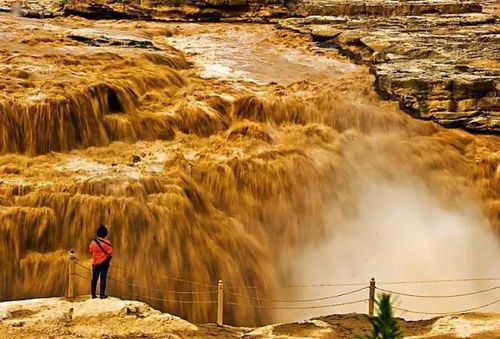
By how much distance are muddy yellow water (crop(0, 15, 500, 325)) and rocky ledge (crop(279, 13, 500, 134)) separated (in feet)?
1.66

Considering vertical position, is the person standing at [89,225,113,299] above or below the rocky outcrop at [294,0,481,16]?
below

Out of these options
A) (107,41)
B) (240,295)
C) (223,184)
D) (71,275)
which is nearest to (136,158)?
(223,184)

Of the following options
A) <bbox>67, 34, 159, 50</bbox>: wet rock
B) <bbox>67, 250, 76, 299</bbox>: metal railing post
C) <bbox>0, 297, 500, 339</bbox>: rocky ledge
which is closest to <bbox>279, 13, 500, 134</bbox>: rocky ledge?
<bbox>67, 34, 159, 50</bbox>: wet rock

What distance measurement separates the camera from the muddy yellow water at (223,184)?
9430 mm

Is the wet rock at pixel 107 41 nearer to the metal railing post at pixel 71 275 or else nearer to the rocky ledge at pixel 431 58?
the rocky ledge at pixel 431 58

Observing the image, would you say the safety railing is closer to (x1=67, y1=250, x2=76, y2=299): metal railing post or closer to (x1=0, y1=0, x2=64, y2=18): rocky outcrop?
(x1=67, y1=250, x2=76, y2=299): metal railing post

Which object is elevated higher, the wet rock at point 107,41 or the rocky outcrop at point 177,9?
the rocky outcrop at point 177,9

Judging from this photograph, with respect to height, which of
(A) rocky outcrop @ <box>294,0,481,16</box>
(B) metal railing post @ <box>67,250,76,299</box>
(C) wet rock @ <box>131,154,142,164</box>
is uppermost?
(A) rocky outcrop @ <box>294,0,481,16</box>

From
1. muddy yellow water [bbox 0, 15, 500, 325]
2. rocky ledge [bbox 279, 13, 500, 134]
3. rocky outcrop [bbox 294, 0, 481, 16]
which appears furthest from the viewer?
rocky outcrop [bbox 294, 0, 481, 16]

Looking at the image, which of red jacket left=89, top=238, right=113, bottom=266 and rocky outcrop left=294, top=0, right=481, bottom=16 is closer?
red jacket left=89, top=238, right=113, bottom=266

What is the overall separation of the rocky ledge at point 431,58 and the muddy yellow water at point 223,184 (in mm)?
505

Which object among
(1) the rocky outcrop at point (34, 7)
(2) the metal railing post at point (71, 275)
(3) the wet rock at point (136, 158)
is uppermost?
(1) the rocky outcrop at point (34, 7)

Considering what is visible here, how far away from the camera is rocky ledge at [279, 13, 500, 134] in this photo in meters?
14.5

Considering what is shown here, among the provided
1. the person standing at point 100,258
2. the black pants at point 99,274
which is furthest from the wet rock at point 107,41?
the black pants at point 99,274
